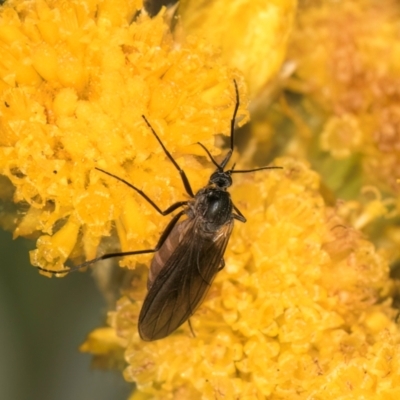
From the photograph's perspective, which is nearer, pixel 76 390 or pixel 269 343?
pixel 269 343

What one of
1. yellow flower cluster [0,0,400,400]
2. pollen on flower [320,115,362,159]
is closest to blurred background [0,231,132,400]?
yellow flower cluster [0,0,400,400]

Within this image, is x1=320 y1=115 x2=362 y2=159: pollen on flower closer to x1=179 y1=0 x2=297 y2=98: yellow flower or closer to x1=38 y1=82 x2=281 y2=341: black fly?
x1=179 y1=0 x2=297 y2=98: yellow flower

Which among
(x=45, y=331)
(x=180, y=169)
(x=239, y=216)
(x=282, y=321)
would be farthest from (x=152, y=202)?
(x=45, y=331)

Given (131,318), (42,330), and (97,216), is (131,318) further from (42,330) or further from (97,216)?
(42,330)

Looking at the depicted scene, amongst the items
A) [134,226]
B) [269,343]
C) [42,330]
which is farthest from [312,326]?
[42,330]

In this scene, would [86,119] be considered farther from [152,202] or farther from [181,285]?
[181,285]
